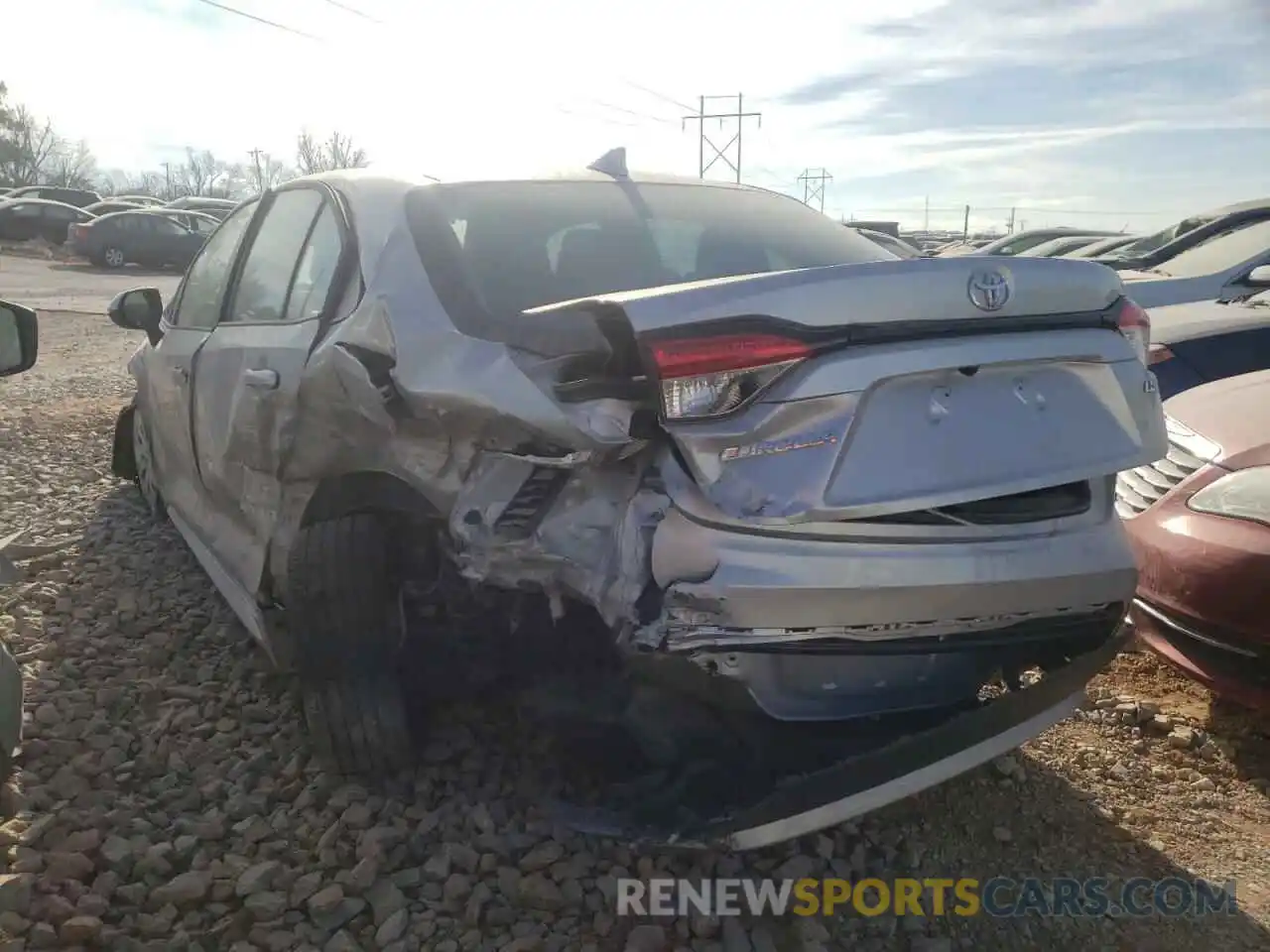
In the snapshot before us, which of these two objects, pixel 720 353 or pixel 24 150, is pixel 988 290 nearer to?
pixel 720 353

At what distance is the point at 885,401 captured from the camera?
187cm

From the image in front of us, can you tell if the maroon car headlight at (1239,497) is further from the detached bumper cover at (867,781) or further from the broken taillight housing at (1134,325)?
→ the detached bumper cover at (867,781)

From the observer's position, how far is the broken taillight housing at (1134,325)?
7.30 feet

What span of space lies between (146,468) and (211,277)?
4.22 feet

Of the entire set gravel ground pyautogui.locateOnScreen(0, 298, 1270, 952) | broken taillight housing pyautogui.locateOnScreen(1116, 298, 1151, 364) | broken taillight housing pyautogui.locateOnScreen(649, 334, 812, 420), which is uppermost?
broken taillight housing pyautogui.locateOnScreen(1116, 298, 1151, 364)

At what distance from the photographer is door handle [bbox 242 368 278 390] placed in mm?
2824

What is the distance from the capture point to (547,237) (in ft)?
8.54

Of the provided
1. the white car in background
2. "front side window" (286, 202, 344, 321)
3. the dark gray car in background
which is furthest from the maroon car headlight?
the dark gray car in background

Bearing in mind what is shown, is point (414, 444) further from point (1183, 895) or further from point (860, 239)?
point (1183, 895)

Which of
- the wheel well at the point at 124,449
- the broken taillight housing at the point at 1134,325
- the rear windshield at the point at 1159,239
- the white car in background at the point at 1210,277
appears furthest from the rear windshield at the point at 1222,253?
the wheel well at the point at 124,449

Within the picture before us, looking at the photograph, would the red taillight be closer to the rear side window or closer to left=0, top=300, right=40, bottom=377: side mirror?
left=0, top=300, right=40, bottom=377: side mirror

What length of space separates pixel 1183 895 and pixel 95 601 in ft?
11.8

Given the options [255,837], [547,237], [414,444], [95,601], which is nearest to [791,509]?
[414,444]

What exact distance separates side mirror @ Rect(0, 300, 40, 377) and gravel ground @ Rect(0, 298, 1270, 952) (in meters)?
1.08
